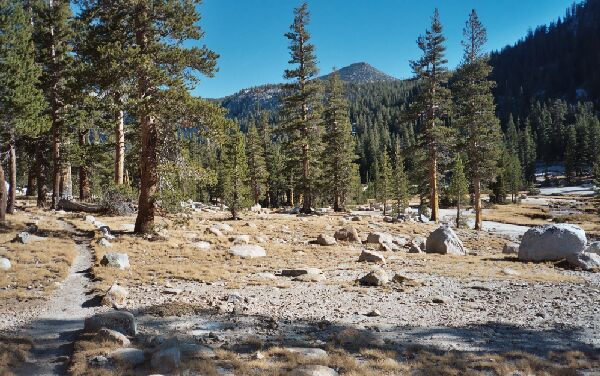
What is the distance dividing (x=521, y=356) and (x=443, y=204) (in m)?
81.2

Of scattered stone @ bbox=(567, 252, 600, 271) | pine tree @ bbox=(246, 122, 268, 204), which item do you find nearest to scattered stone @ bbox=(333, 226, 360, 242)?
scattered stone @ bbox=(567, 252, 600, 271)

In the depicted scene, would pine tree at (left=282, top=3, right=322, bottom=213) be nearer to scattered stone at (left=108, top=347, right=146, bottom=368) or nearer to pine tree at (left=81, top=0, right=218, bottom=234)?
pine tree at (left=81, top=0, right=218, bottom=234)

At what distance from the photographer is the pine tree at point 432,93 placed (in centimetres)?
3228

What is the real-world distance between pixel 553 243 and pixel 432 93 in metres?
18.5

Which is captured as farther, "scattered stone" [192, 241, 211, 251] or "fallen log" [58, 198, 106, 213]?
"fallen log" [58, 198, 106, 213]

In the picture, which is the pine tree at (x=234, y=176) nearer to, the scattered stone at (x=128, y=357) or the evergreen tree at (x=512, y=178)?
the scattered stone at (x=128, y=357)

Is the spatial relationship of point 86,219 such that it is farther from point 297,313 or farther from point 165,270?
point 297,313

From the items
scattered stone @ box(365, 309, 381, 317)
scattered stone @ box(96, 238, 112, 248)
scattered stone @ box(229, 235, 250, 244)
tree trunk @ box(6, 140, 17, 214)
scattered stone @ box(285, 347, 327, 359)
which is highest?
tree trunk @ box(6, 140, 17, 214)

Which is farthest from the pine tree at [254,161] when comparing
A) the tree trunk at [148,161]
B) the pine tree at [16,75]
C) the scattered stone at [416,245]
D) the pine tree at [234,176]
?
the tree trunk at [148,161]

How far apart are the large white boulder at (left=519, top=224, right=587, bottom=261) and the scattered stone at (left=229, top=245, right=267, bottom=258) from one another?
1115 cm

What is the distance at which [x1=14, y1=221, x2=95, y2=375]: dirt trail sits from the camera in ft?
19.7

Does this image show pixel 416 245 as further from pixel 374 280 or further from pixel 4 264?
pixel 4 264

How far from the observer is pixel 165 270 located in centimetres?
1225

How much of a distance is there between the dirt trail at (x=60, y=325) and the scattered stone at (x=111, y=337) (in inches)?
18.5
